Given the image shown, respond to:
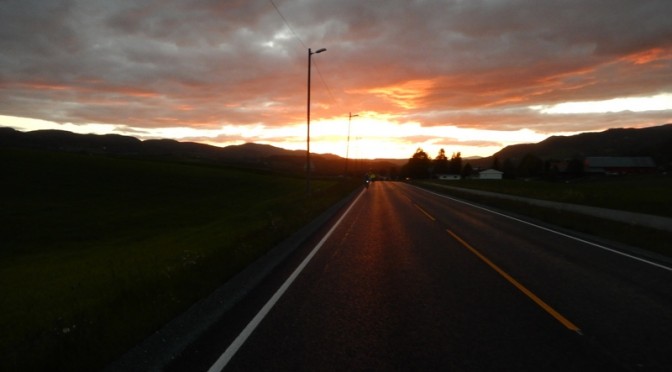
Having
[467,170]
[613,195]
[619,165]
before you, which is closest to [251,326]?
[613,195]

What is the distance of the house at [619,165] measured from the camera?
14450 centimetres

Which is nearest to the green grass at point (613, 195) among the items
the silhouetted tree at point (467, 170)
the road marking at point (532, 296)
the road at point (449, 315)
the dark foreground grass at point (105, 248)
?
the road marking at point (532, 296)

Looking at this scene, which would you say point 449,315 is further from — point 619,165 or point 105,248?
point 619,165

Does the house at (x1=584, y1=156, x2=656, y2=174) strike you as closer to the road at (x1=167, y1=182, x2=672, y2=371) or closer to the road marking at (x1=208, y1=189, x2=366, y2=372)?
the road at (x1=167, y1=182, x2=672, y2=371)

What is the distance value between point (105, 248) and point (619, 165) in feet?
541

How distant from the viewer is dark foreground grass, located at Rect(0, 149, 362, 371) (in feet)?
18.2

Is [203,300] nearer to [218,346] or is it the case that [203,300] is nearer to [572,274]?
[218,346]

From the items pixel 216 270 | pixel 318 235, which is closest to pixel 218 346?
pixel 216 270

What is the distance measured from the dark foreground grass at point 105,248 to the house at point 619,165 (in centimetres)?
13293

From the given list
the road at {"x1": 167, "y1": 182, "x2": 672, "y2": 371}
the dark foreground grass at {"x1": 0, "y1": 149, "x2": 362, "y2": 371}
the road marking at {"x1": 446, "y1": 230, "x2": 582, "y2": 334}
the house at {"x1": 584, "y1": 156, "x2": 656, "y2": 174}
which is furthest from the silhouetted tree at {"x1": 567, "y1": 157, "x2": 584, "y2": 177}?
the road marking at {"x1": 446, "y1": 230, "x2": 582, "y2": 334}

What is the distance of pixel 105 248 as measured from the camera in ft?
66.1

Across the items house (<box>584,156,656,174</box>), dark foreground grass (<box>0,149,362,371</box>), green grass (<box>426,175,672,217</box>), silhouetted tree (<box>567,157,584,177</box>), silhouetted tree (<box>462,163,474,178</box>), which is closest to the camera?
dark foreground grass (<box>0,149,362,371</box>)

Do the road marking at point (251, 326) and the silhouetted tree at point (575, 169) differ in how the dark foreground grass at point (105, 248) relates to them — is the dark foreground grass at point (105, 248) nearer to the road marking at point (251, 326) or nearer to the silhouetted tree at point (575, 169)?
the road marking at point (251, 326)

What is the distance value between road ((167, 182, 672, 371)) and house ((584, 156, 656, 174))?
155742 mm
